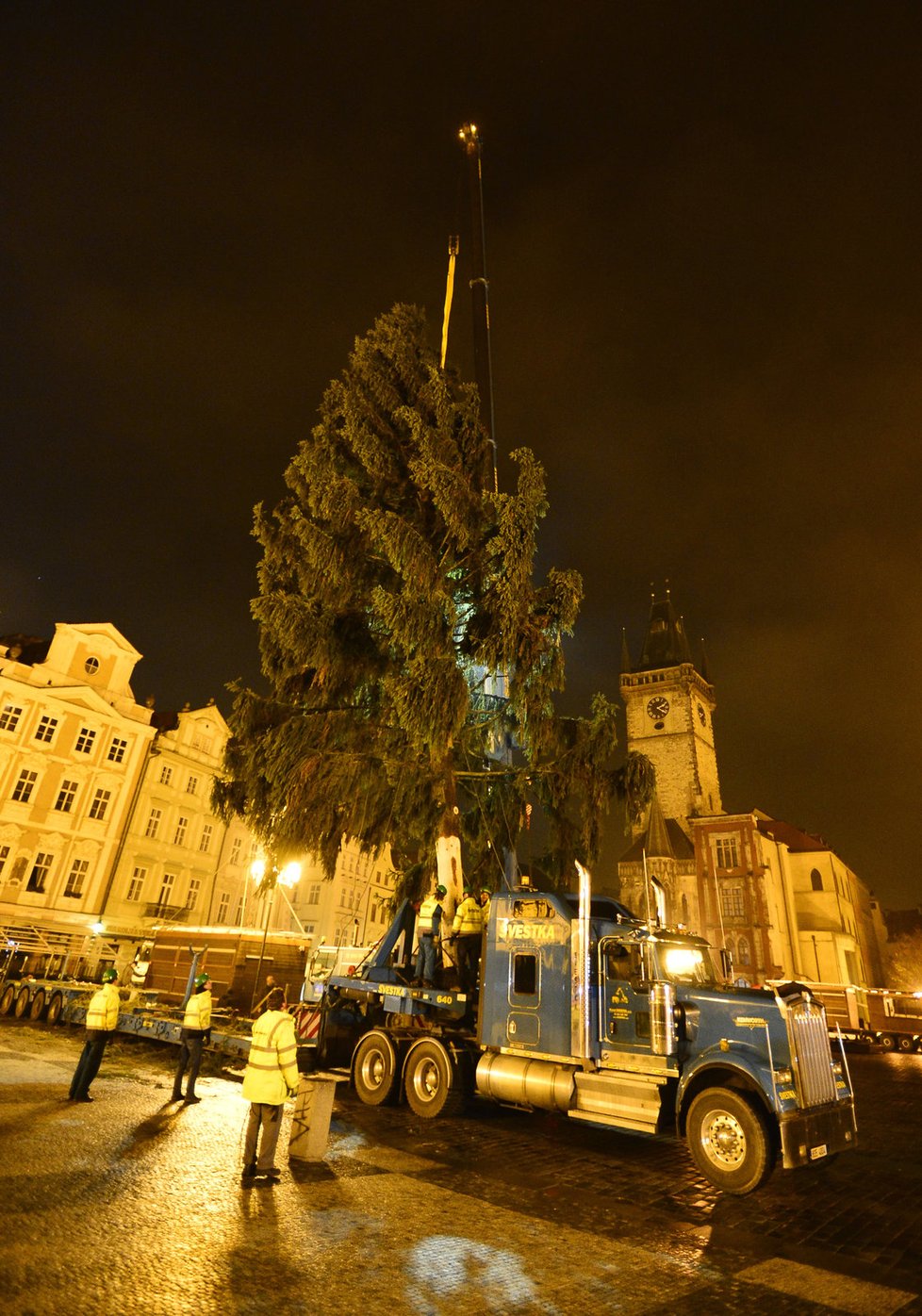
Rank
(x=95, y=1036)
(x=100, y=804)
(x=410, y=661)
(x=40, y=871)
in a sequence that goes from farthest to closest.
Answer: (x=100, y=804) < (x=40, y=871) < (x=410, y=661) < (x=95, y=1036)

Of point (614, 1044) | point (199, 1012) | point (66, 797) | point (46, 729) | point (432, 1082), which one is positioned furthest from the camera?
point (66, 797)

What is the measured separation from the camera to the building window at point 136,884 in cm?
3409

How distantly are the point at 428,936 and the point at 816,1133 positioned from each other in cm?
646

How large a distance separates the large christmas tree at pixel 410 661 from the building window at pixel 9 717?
19.5 m

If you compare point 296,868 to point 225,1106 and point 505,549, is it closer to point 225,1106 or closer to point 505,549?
point 225,1106

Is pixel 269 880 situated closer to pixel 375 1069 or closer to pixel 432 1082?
pixel 375 1069

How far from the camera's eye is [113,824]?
33.8 metres

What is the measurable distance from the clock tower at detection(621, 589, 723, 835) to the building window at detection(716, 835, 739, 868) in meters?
7.24

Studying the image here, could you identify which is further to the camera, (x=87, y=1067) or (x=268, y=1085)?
(x=87, y=1067)

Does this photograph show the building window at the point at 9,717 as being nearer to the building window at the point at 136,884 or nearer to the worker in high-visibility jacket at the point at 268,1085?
the building window at the point at 136,884

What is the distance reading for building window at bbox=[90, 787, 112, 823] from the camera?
1307 inches

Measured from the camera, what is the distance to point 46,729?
31547 millimetres

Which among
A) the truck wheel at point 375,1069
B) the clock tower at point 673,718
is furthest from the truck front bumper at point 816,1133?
the clock tower at point 673,718

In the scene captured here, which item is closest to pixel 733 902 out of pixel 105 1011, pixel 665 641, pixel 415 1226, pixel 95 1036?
pixel 665 641
